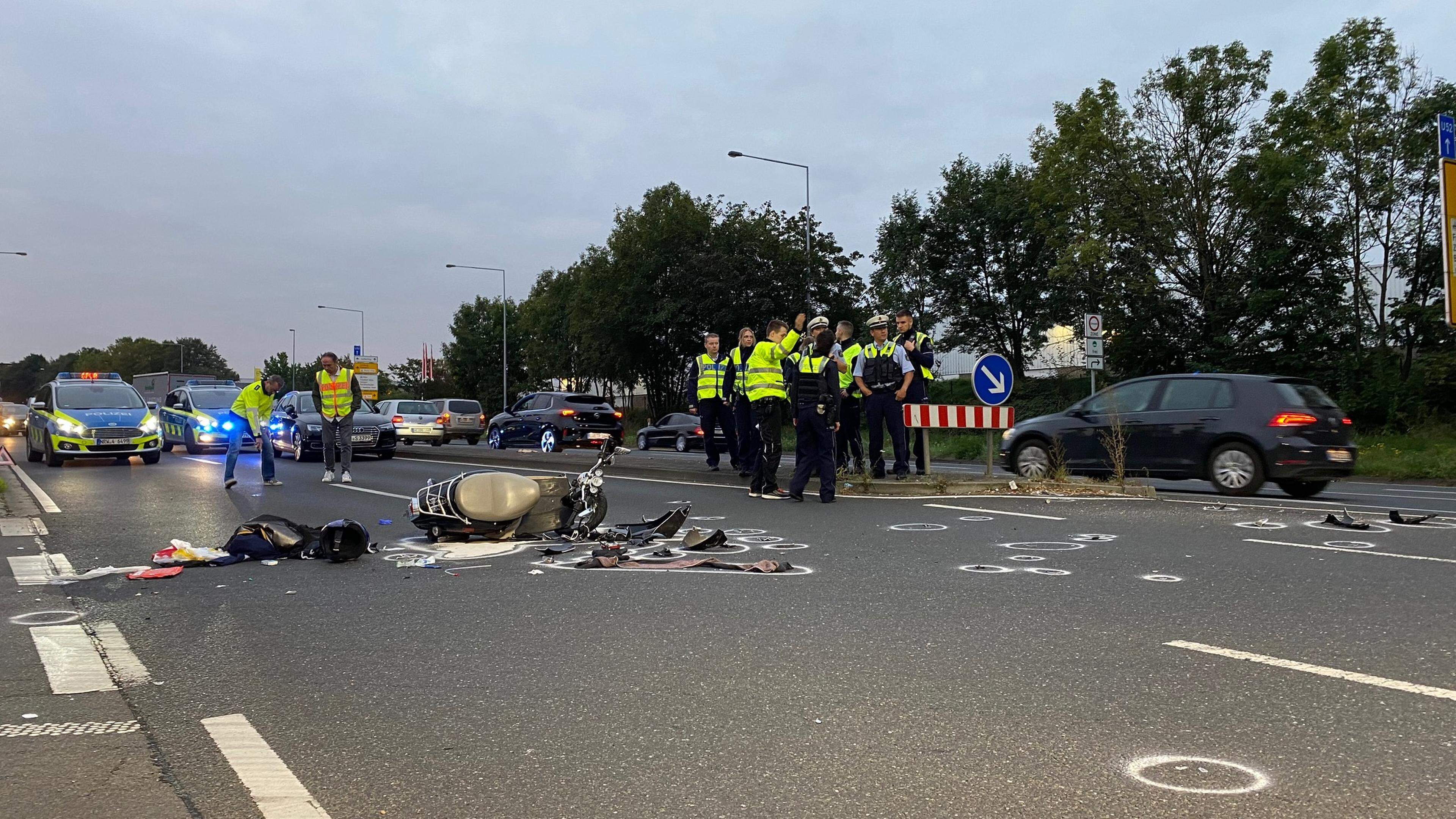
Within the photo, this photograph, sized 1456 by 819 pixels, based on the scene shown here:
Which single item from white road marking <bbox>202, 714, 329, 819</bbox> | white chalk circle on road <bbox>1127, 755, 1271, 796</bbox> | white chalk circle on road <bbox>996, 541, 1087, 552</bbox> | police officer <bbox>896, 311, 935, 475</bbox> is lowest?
white road marking <bbox>202, 714, 329, 819</bbox>

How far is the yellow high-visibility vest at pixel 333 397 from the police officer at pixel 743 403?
221 inches

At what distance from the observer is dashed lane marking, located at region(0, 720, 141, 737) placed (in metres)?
3.81

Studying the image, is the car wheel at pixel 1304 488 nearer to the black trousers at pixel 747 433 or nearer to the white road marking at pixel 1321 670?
the black trousers at pixel 747 433

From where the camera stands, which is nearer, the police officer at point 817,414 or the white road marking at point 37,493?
the police officer at point 817,414

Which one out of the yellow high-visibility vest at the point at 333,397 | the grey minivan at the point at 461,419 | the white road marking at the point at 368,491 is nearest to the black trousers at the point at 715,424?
the white road marking at the point at 368,491

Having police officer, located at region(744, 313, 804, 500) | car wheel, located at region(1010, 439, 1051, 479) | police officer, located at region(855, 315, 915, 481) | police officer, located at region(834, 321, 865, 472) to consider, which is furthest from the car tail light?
police officer, located at region(744, 313, 804, 500)

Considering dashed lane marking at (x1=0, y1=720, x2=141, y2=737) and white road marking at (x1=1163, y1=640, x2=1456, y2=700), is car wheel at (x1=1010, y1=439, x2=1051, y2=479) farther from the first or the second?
dashed lane marking at (x1=0, y1=720, x2=141, y2=737)

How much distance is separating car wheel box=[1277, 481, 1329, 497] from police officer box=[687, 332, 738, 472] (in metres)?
6.72

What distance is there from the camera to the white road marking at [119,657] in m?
4.56

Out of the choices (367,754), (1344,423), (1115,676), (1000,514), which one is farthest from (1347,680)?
(1344,423)

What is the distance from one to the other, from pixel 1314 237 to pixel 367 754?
30239mm

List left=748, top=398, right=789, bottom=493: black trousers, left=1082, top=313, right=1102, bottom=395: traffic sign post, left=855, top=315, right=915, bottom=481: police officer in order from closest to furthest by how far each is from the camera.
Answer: left=748, top=398, right=789, bottom=493: black trousers → left=855, top=315, right=915, bottom=481: police officer → left=1082, top=313, right=1102, bottom=395: traffic sign post

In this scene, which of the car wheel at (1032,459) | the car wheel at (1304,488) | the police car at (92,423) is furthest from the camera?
the police car at (92,423)

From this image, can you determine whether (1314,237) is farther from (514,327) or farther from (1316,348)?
(514,327)
